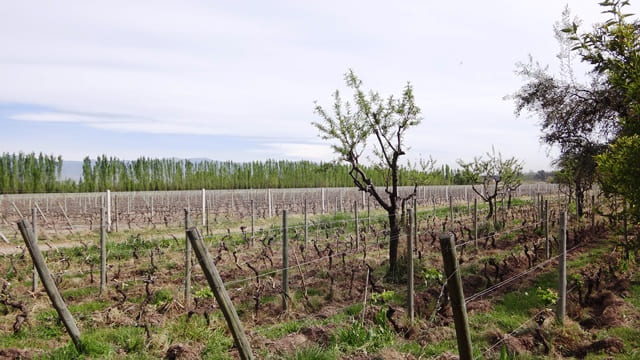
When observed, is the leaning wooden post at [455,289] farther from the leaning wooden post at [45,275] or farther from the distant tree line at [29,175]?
the distant tree line at [29,175]

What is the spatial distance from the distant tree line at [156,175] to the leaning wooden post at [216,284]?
27992 millimetres

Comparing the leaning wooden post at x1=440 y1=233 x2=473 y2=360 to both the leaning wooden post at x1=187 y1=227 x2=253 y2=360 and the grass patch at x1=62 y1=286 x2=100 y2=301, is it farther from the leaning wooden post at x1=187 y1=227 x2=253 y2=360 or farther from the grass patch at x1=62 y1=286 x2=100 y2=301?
the grass patch at x1=62 y1=286 x2=100 y2=301

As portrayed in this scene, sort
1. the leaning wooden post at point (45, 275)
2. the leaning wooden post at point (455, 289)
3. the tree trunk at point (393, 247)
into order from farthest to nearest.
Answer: the tree trunk at point (393, 247)
the leaning wooden post at point (45, 275)
the leaning wooden post at point (455, 289)

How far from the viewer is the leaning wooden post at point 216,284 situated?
10.9 ft

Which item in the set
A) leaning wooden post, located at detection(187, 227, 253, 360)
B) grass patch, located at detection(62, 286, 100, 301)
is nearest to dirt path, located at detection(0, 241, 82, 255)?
grass patch, located at detection(62, 286, 100, 301)

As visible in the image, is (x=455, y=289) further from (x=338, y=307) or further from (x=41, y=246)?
(x=41, y=246)

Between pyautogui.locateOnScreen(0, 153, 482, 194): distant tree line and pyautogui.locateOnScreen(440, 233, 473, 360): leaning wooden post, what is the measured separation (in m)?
28.1

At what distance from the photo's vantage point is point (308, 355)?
4520 mm

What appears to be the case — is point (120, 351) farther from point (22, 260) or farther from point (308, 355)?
point (22, 260)

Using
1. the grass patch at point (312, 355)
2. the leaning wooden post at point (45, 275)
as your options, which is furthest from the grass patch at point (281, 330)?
the leaning wooden post at point (45, 275)

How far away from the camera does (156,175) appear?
46.3 meters

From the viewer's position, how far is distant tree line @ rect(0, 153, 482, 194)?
38625 millimetres

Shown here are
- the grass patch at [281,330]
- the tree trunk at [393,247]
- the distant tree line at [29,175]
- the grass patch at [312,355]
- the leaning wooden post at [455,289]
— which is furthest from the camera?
the distant tree line at [29,175]

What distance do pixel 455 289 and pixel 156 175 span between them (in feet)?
153
